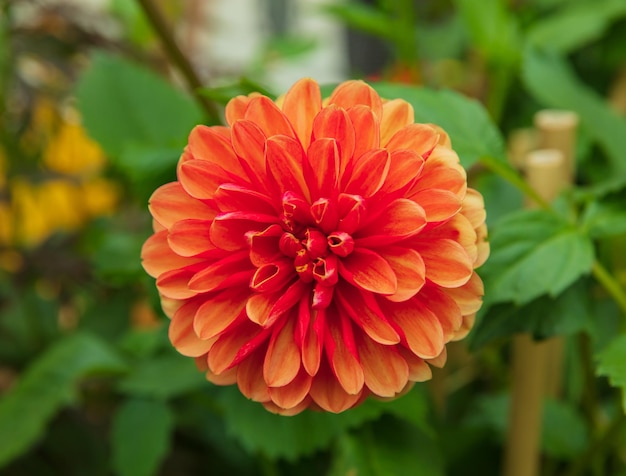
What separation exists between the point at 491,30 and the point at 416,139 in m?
0.34

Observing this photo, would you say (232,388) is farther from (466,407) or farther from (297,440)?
(466,407)

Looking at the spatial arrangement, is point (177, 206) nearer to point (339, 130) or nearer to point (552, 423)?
point (339, 130)

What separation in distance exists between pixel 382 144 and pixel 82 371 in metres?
0.30

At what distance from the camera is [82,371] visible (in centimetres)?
50

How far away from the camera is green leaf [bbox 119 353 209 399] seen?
47 cm

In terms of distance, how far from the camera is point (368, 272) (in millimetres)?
269

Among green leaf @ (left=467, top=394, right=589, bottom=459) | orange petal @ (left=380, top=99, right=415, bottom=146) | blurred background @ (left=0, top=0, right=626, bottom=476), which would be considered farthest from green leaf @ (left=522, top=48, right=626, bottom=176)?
orange petal @ (left=380, top=99, right=415, bottom=146)

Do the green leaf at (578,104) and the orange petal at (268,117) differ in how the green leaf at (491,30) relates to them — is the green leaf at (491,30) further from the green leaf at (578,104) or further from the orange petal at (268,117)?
the orange petal at (268,117)

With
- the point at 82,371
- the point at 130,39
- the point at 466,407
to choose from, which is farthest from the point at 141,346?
the point at 130,39

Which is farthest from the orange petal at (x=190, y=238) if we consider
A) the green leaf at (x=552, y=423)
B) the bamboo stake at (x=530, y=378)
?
the green leaf at (x=552, y=423)

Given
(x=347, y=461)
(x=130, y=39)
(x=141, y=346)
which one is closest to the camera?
(x=347, y=461)

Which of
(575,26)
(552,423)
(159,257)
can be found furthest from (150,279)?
(575,26)

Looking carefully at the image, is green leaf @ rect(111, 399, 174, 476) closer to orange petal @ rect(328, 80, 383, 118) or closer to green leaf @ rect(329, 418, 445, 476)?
green leaf @ rect(329, 418, 445, 476)

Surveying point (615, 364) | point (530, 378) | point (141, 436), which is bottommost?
point (141, 436)
